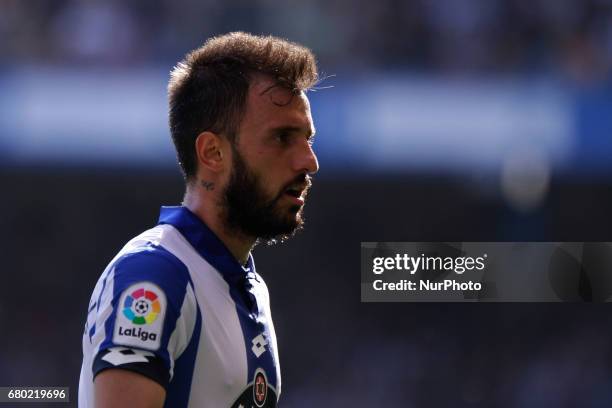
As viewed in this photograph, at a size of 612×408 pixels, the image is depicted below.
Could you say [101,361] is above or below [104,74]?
below

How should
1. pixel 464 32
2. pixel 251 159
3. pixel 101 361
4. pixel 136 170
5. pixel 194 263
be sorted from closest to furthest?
1. pixel 101 361
2. pixel 194 263
3. pixel 251 159
4. pixel 136 170
5. pixel 464 32

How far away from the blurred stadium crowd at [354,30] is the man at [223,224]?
17.2 ft

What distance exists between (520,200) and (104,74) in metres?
3.01

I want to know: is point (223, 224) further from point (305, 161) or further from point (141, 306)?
point (141, 306)

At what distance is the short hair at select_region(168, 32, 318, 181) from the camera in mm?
1919

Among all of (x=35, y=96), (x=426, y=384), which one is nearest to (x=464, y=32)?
(x=426, y=384)

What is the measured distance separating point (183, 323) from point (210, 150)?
0.40 meters

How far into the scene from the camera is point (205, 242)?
187 cm

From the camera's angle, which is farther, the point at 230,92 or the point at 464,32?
the point at 464,32

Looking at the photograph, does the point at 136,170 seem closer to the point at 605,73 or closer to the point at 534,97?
the point at 534,97

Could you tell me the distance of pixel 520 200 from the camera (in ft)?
23.4

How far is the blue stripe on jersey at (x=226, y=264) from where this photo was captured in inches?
72.9

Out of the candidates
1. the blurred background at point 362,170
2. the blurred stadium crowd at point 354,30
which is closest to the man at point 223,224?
the blurred background at point 362,170

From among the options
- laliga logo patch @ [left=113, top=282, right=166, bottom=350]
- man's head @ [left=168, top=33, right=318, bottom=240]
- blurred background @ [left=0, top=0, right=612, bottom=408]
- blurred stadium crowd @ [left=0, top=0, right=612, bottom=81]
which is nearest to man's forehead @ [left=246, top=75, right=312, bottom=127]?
man's head @ [left=168, top=33, right=318, bottom=240]
